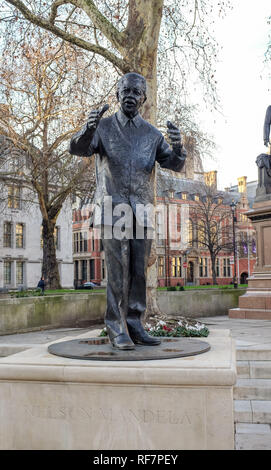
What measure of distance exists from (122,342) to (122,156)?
164cm

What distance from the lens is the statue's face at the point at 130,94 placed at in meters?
4.25

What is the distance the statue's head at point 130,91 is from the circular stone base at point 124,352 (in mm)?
2148

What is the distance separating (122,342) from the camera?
3975mm

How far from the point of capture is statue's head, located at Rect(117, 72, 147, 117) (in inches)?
167

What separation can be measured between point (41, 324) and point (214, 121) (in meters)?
7.24

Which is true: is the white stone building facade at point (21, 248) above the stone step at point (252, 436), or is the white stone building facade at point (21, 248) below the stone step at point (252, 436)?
above

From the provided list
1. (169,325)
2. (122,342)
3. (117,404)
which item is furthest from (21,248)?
(117,404)

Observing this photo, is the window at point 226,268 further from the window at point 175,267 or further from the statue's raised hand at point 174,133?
the statue's raised hand at point 174,133

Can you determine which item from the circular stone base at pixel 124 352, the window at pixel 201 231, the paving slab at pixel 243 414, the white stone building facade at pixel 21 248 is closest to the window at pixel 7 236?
the white stone building facade at pixel 21 248

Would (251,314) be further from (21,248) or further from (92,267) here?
(92,267)

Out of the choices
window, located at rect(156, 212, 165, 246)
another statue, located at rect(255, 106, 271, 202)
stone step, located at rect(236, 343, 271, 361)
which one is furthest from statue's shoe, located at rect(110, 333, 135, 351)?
window, located at rect(156, 212, 165, 246)

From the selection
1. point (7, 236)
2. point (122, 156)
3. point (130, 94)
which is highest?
point (7, 236)
